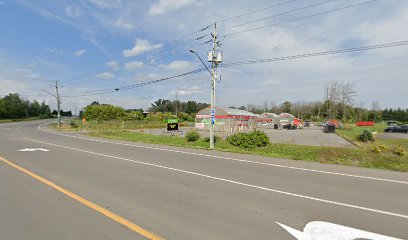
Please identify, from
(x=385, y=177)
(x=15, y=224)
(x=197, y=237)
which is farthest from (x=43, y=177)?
(x=385, y=177)

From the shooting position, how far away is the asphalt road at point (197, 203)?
15.5 feet

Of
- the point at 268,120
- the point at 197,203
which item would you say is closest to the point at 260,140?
the point at 197,203

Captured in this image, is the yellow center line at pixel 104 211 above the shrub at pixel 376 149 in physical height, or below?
below

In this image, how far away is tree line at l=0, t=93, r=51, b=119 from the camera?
333 ft

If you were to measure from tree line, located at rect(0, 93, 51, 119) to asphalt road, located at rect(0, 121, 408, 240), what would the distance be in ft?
370

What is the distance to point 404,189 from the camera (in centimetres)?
805

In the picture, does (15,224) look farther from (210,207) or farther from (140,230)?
(210,207)

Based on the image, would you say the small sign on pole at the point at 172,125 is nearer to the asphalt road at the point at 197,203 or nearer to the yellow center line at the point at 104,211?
the asphalt road at the point at 197,203

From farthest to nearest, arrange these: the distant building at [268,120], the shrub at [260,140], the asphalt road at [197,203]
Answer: the distant building at [268,120] < the shrub at [260,140] < the asphalt road at [197,203]

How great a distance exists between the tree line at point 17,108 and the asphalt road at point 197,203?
112764mm

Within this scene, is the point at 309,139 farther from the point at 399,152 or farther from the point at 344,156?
the point at 399,152

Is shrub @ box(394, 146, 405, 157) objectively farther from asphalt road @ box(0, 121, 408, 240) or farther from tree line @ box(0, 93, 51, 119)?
tree line @ box(0, 93, 51, 119)

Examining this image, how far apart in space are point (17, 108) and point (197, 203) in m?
130

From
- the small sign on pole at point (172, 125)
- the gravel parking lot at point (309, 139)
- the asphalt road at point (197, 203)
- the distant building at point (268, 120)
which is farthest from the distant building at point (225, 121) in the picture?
the asphalt road at point (197, 203)
